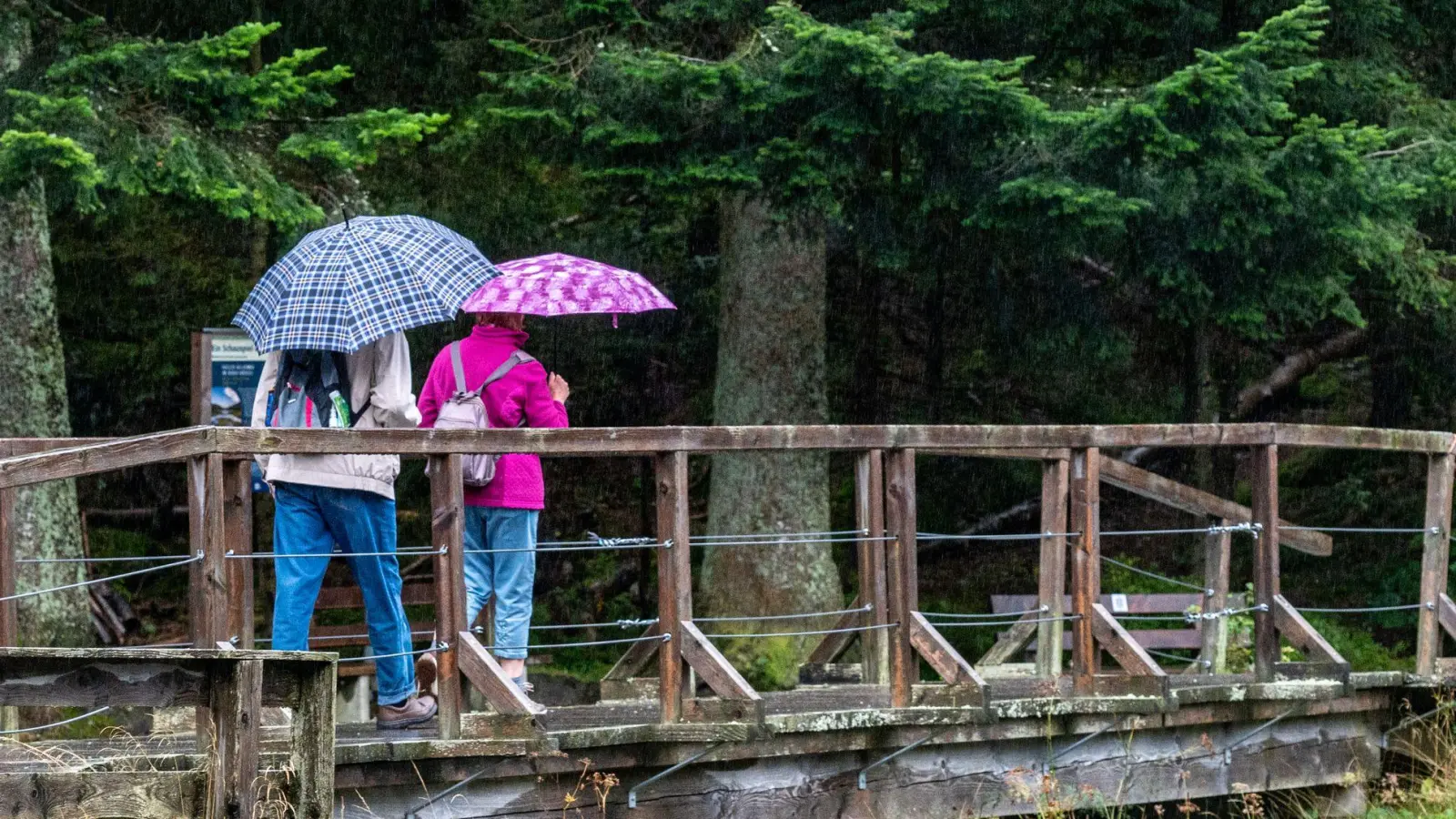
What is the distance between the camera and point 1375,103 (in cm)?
1252

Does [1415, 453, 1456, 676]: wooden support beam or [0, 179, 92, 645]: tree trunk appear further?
[0, 179, 92, 645]: tree trunk

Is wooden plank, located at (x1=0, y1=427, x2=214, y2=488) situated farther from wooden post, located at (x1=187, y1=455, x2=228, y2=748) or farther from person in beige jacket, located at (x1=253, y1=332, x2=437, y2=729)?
person in beige jacket, located at (x1=253, y1=332, x2=437, y2=729)

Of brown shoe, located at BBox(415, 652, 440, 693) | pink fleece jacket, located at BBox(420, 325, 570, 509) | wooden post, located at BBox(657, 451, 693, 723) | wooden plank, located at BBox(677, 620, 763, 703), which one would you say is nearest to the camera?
wooden plank, located at BBox(677, 620, 763, 703)

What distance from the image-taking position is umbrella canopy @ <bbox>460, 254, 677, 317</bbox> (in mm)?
7934

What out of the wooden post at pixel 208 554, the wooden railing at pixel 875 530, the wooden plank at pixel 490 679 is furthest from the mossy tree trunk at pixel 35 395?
the wooden plank at pixel 490 679

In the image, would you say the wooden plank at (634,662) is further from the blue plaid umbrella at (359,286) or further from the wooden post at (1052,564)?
the blue plaid umbrella at (359,286)

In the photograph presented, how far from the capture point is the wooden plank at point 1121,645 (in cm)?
815

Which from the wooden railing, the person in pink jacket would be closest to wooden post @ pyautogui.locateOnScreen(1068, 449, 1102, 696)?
the wooden railing

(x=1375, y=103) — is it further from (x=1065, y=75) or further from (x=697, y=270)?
(x=697, y=270)

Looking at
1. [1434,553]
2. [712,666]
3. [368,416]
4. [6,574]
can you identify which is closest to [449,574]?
[368,416]

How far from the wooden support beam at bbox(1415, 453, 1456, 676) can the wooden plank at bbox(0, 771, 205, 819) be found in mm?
7058

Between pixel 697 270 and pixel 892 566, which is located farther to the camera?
pixel 697 270

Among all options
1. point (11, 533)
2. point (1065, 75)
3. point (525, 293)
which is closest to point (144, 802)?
point (11, 533)

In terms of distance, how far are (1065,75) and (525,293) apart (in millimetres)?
6149
